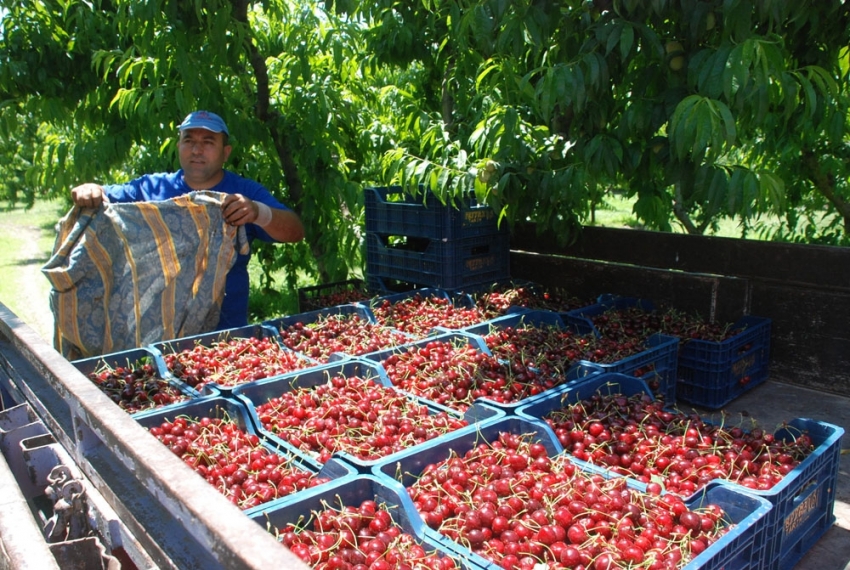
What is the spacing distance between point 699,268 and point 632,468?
2535 millimetres

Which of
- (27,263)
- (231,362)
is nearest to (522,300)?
(231,362)

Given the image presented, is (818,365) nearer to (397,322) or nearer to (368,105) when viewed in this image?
(397,322)

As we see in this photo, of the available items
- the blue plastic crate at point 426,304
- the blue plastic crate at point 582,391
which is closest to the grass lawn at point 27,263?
the blue plastic crate at point 426,304

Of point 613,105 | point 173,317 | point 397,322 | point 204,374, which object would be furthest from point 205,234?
point 613,105

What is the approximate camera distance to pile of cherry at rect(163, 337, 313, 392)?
333 cm

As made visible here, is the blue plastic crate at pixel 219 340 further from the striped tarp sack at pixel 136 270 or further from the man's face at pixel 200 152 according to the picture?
the man's face at pixel 200 152

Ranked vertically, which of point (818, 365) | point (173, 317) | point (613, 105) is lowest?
point (818, 365)

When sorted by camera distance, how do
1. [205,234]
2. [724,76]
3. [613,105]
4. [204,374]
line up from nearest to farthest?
A: [724,76] < [204,374] < [205,234] < [613,105]

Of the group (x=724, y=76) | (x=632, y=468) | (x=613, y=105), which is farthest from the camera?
(x=613, y=105)

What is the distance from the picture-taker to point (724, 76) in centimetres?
286

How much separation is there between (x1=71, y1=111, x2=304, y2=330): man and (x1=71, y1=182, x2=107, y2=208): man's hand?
0.43 metres

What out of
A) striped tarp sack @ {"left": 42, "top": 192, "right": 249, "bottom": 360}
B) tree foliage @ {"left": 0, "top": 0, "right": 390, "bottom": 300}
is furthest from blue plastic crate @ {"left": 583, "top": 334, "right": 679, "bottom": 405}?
tree foliage @ {"left": 0, "top": 0, "right": 390, "bottom": 300}

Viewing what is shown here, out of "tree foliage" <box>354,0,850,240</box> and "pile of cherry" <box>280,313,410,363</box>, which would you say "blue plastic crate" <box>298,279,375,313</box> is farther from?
"tree foliage" <box>354,0,850,240</box>

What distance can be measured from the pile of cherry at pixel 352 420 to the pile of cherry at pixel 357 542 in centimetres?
43
